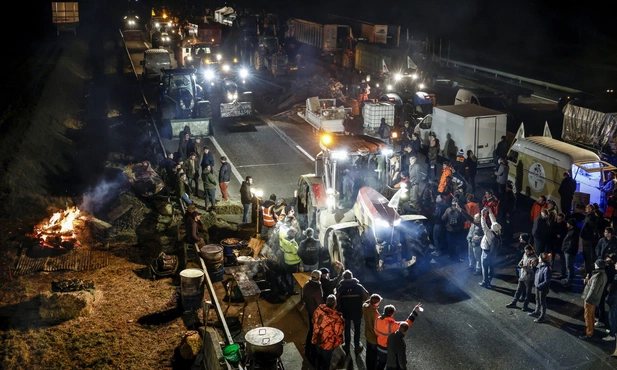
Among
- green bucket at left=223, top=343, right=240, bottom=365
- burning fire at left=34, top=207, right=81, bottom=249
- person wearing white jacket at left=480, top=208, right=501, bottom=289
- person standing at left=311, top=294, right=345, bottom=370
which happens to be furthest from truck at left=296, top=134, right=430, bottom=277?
burning fire at left=34, top=207, right=81, bottom=249

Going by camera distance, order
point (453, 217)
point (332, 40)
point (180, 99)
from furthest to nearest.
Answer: point (332, 40)
point (180, 99)
point (453, 217)

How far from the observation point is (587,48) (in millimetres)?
53156

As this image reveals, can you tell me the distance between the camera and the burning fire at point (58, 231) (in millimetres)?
14094

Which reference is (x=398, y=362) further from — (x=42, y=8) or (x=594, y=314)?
(x=42, y=8)

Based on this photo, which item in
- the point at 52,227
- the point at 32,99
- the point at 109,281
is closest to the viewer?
the point at 109,281

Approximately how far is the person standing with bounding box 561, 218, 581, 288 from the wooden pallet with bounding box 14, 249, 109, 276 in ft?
34.4

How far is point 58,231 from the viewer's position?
47.4 ft

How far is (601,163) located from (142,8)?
7234 cm

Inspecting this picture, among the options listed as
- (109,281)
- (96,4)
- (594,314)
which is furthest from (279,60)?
(96,4)

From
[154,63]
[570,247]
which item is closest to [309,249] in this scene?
[570,247]

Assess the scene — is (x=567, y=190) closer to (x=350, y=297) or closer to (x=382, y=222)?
(x=382, y=222)

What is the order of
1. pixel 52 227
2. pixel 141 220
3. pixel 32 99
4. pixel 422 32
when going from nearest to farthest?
pixel 52 227
pixel 141 220
pixel 32 99
pixel 422 32

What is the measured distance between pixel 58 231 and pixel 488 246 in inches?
403

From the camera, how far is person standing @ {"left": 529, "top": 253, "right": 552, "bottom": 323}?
1103 centimetres
